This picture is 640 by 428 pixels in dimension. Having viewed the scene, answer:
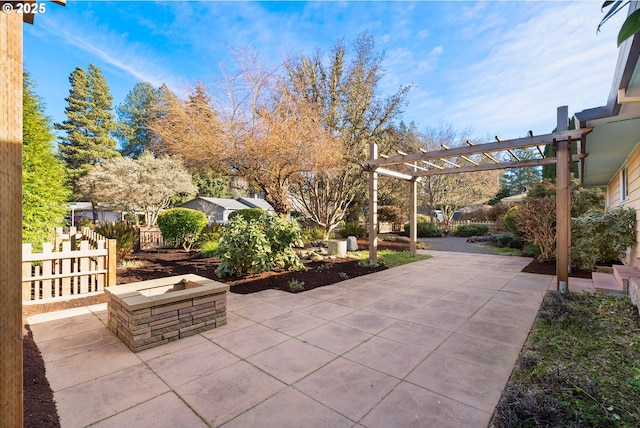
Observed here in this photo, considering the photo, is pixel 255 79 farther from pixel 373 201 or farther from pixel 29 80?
pixel 29 80

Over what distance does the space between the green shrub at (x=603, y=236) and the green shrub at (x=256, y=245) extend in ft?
21.1

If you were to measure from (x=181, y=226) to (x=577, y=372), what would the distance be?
376 inches

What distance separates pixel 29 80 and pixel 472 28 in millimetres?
22834

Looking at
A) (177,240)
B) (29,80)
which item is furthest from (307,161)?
(29,80)

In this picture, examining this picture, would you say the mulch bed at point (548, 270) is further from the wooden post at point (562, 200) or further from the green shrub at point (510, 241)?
the green shrub at point (510, 241)

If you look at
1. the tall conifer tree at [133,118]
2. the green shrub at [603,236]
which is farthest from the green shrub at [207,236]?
the tall conifer tree at [133,118]

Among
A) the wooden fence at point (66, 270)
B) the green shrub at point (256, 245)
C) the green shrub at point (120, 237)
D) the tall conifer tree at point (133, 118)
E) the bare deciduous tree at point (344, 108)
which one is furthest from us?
the tall conifer tree at point (133, 118)

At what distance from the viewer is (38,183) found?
4984 mm

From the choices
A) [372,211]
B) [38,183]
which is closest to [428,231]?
[372,211]

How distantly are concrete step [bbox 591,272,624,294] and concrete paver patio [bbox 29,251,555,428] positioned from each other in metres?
1.34

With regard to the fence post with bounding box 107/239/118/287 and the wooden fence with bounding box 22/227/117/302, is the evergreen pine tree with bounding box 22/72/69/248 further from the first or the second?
the fence post with bounding box 107/239/118/287

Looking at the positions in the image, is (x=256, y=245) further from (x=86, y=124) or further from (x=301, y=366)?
(x=86, y=124)

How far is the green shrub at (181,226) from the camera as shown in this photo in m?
9.12

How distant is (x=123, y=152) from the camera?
29.7 m
